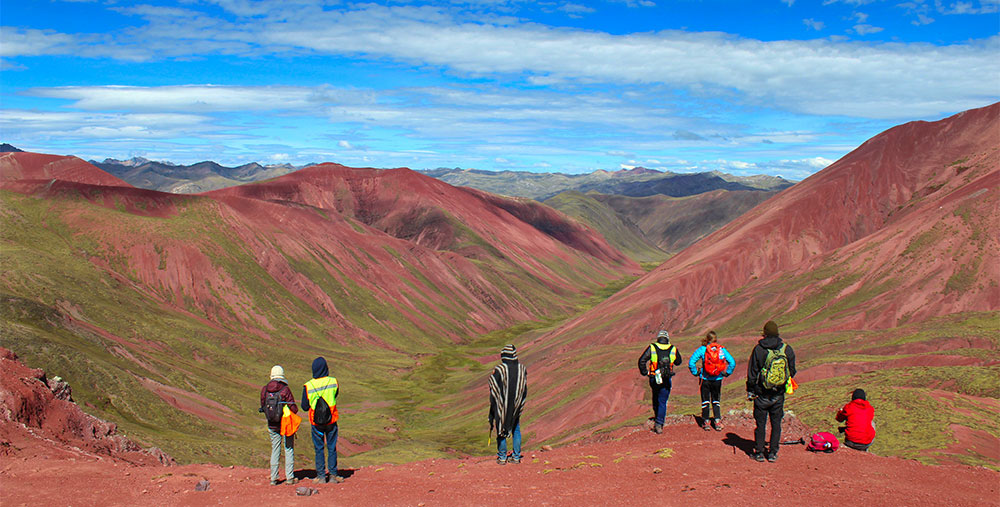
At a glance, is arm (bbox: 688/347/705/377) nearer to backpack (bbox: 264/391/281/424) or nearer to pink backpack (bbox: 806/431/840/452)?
pink backpack (bbox: 806/431/840/452)

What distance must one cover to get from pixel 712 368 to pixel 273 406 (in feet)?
37.5

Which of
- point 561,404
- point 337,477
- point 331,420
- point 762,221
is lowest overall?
point 561,404

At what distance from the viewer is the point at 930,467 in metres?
15.1

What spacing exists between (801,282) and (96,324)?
69.9 metres

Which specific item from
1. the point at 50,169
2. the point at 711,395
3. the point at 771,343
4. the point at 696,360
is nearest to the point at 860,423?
the point at 771,343

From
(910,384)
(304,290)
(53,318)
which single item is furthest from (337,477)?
(304,290)

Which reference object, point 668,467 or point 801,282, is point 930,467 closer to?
point 668,467

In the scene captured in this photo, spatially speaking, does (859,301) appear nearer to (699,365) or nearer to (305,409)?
(699,365)

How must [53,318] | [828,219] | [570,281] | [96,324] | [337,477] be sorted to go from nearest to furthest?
1. [337,477]
2. [53,318]
3. [96,324]
4. [828,219]
5. [570,281]

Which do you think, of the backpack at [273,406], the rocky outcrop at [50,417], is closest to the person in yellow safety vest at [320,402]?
the backpack at [273,406]

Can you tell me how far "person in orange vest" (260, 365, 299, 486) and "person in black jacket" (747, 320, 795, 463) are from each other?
35.6 feet

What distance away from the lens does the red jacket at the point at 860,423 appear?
16.0 metres

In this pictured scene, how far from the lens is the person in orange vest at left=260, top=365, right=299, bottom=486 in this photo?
15.2 metres

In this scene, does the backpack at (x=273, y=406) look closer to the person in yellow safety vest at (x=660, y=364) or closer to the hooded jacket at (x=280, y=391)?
the hooded jacket at (x=280, y=391)
